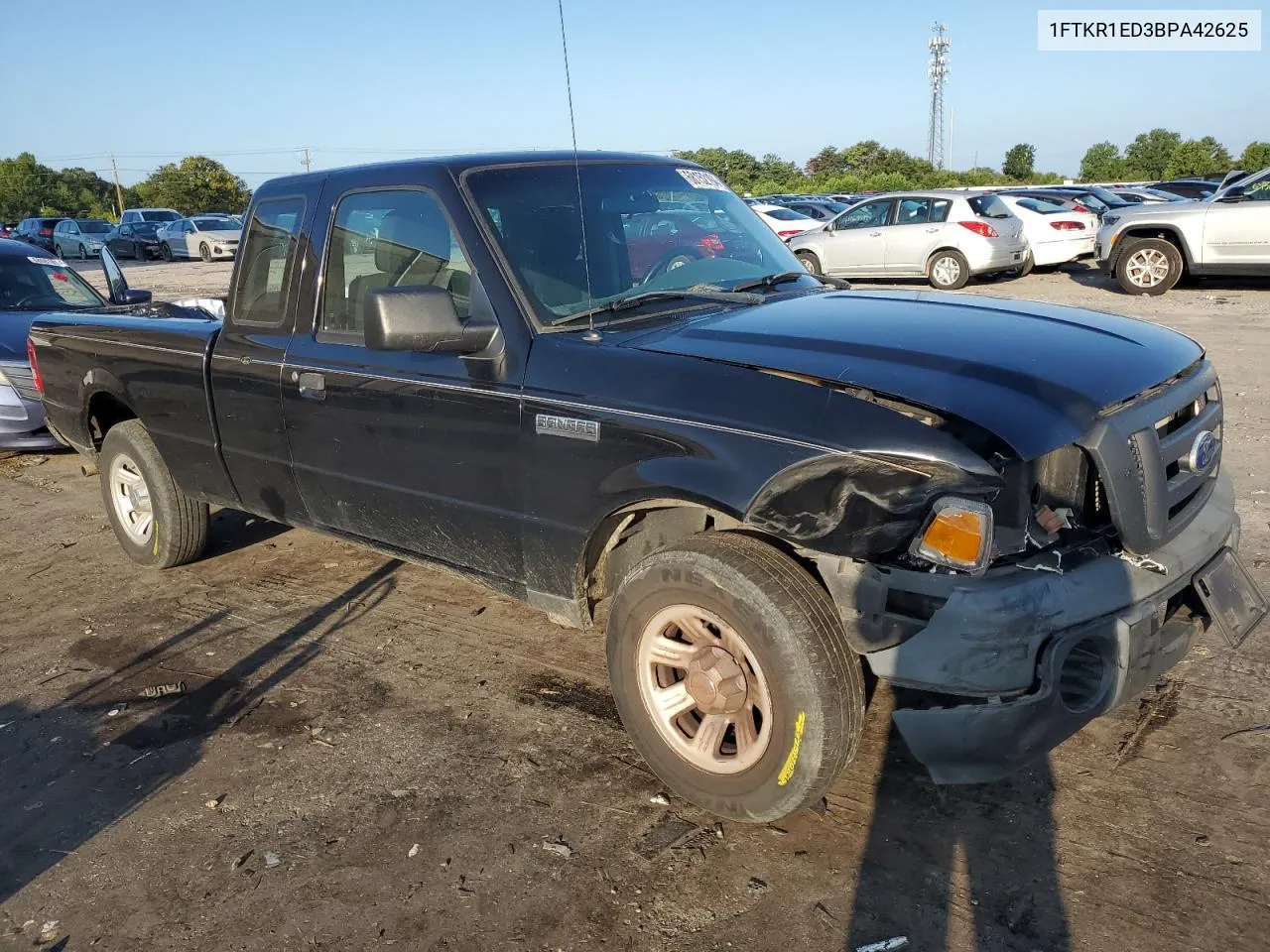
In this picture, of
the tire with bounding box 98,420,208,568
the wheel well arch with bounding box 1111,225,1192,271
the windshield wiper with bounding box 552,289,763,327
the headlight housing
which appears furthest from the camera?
the wheel well arch with bounding box 1111,225,1192,271

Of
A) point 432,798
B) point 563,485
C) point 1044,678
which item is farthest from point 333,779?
point 1044,678

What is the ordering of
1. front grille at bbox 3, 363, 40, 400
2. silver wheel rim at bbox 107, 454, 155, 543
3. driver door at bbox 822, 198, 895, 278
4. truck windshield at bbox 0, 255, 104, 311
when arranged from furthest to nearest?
driver door at bbox 822, 198, 895, 278
truck windshield at bbox 0, 255, 104, 311
front grille at bbox 3, 363, 40, 400
silver wheel rim at bbox 107, 454, 155, 543

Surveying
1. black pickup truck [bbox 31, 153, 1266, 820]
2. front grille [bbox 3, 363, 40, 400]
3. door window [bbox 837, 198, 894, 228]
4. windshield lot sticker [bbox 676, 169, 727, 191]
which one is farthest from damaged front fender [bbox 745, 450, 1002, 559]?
door window [bbox 837, 198, 894, 228]

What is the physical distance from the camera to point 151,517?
17.6 ft

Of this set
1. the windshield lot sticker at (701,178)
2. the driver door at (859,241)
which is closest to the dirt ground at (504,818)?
the windshield lot sticker at (701,178)

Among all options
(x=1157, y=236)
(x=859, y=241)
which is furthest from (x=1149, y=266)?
(x=859, y=241)

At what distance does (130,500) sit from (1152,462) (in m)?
5.05

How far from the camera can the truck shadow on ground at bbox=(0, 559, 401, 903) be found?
3164mm

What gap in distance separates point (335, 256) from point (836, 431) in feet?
7.75

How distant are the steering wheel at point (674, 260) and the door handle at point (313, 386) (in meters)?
1.34

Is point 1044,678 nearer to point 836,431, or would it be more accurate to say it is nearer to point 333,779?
point 836,431

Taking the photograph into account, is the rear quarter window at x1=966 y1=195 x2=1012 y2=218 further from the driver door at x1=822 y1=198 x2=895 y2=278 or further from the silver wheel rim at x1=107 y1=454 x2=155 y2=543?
the silver wheel rim at x1=107 y1=454 x2=155 y2=543

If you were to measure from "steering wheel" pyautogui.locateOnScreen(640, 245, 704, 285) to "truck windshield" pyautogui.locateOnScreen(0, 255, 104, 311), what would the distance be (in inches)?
266

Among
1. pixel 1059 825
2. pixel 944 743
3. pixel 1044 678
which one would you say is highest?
pixel 1044 678
